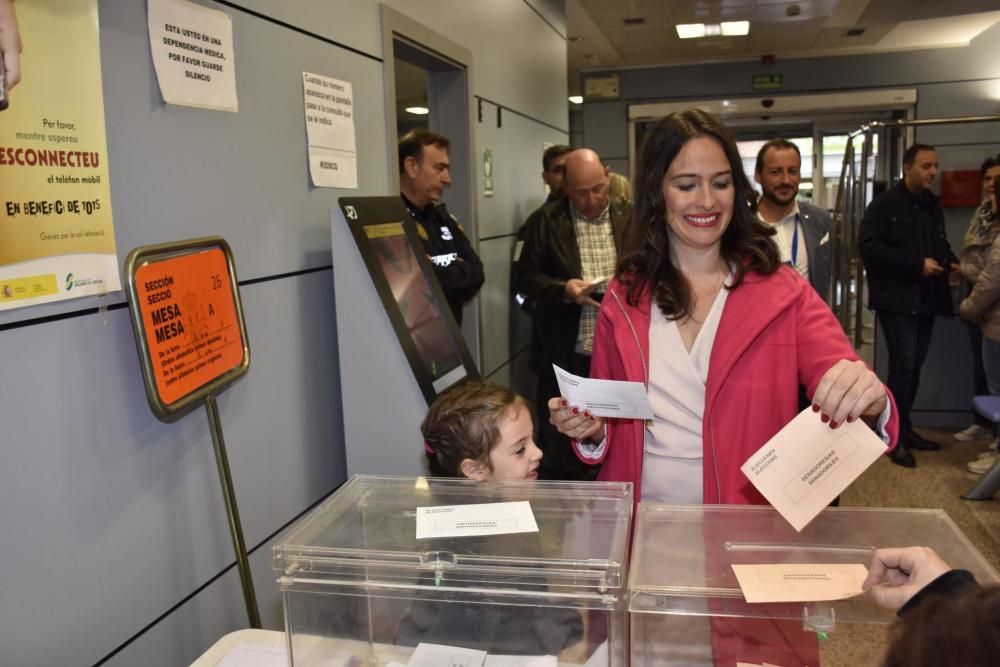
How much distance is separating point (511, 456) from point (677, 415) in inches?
14.0

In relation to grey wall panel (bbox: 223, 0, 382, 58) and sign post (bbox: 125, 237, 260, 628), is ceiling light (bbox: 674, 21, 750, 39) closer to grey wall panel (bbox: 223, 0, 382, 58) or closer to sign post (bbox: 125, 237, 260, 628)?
grey wall panel (bbox: 223, 0, 382, 58)

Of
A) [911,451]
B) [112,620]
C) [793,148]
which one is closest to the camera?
[112,620]

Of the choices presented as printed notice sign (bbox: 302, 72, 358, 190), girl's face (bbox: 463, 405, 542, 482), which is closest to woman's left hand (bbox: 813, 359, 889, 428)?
girl's face (bbox: 463, 405, 542, 482)

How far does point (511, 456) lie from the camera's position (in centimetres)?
171

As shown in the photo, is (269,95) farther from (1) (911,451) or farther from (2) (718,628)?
(1) (911,451)

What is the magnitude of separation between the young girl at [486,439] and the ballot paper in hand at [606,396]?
0.24 m

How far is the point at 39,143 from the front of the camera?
1.32 metres

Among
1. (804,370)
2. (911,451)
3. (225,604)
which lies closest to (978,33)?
(911,451)

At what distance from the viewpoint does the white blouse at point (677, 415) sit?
5.47 ft

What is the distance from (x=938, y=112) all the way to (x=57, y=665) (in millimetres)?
8255

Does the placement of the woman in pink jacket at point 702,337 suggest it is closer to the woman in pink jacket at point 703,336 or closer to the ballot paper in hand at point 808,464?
the woman in pink jacket at point 703,336

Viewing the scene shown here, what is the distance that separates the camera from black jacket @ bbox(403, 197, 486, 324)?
3.13m

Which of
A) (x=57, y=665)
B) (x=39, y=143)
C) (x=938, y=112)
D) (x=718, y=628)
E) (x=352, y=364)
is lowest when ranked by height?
(x=57, y=665)

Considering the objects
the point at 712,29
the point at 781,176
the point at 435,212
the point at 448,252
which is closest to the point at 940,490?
the point at 781,176
